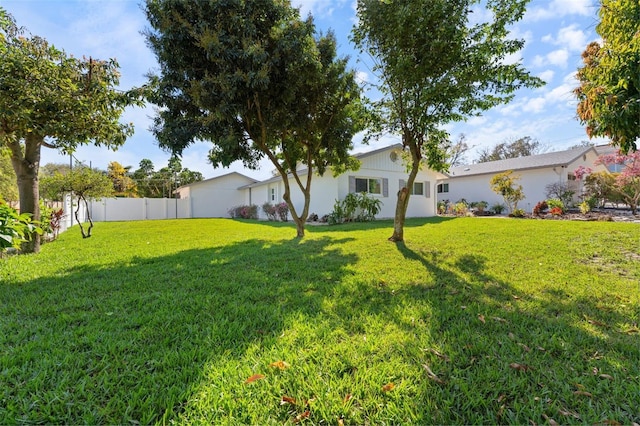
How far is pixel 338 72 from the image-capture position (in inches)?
328

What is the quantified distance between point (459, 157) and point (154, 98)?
3454cm

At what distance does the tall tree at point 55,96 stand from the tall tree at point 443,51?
5.53 meters

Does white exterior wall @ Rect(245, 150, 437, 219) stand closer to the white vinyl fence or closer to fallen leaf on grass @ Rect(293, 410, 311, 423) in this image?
the white vinyl fence

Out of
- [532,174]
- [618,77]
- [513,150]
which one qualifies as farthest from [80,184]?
[513,150]

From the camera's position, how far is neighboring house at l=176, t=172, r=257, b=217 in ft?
82.4

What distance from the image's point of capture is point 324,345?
2.42 metres

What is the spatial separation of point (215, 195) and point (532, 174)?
2458 cm

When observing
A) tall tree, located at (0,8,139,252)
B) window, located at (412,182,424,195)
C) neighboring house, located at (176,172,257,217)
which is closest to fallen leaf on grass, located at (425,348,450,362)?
tall tree, located at (0,8,139,252)

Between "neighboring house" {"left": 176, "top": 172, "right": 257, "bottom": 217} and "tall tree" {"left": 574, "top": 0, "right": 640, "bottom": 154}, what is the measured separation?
24869 millimetres

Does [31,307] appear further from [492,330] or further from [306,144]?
[306,144]

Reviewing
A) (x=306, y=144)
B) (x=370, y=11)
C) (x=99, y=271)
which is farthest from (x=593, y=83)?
(x=99, y=271)

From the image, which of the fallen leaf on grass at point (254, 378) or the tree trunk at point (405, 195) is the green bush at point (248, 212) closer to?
the tree trunk at point (405, 195)

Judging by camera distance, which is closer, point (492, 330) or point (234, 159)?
point (492, 330)

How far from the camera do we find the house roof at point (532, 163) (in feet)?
59.9
